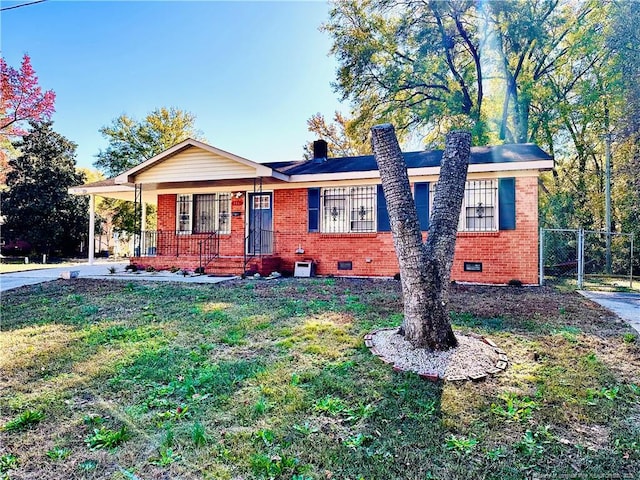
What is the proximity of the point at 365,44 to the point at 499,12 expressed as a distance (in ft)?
18.4

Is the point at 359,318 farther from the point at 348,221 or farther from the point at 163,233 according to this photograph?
the point at 163,233

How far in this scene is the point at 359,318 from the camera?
527 centimetres

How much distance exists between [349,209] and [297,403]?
849 cm

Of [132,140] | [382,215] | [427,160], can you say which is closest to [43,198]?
[132,140]

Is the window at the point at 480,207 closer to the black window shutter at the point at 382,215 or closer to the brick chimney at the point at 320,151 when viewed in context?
the black window shutter at the point at 382,215

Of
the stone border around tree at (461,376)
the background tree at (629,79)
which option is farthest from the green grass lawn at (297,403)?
the background tree at (629,79)

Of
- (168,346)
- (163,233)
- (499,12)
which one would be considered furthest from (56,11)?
(499,12)

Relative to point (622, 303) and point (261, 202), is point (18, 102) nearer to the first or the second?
point (261, 202)

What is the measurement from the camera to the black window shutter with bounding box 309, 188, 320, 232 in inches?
442

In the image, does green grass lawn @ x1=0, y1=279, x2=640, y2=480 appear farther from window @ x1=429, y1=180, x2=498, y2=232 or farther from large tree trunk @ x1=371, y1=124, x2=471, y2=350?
window @ x1=429, y1=180, x2=498, y2=232

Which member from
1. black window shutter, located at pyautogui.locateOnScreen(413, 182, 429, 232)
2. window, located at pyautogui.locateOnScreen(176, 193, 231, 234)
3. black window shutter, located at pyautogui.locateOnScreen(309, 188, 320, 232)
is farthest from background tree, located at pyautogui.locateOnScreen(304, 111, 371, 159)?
black window shutter, located at pyautogui.locateOnScreen(413, 182, 429, 232)

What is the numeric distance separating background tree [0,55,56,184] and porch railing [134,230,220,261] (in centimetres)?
1310

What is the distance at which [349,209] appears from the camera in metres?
11.0

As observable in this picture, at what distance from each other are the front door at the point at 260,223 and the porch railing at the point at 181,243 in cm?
123
